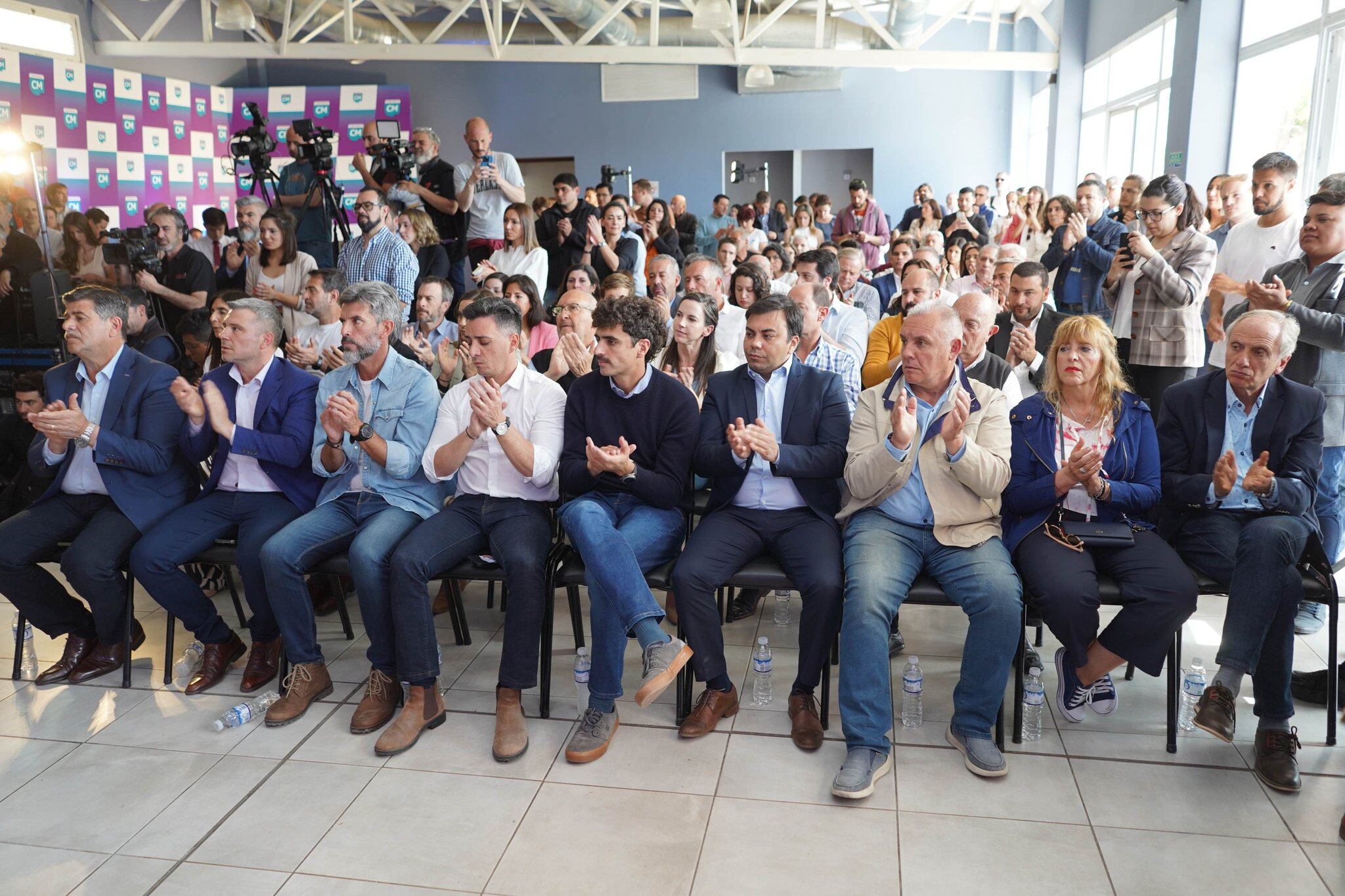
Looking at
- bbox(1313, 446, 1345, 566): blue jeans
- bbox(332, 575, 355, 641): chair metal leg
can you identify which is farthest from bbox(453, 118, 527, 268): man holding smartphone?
bbox(1313, 446, 1345, 566): blue jeans

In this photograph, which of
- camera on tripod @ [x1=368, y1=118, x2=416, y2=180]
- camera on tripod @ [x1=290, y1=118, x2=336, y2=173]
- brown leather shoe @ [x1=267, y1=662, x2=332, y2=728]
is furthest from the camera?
camera on tripod @ [x1=368, y1=118, x2=416, y2=180]

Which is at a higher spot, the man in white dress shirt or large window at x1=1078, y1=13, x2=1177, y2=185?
large window at x1=1078, y1=13, x2=1177, y2=185

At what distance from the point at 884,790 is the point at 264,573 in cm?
197

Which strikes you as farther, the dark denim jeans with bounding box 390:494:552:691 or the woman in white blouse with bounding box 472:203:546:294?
the woman in white blouse with bounding box 472:203:546:294

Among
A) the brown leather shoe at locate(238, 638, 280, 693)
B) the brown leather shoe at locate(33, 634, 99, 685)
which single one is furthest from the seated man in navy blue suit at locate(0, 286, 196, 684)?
the brown leather shoe at locate(238, 638, 280, 693)

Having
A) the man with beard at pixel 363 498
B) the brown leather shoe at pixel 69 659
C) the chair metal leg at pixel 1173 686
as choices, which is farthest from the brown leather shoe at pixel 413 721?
the chair metal leg at pixel 1173 686

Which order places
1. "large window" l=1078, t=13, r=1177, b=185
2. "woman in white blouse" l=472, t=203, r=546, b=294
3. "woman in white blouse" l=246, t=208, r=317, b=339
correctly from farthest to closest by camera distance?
"large window" l=1078, t=13, r=1177, b=185 < "woman in white blouse" l=472, t=203, r=546, b=294 < "woman in white blouse" l=246, t=208, r=317, b=339

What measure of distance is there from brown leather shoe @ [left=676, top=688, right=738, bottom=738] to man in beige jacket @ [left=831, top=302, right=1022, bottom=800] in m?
0.43

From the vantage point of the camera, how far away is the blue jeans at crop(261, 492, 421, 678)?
2820 mm

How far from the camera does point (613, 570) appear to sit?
2.66 m

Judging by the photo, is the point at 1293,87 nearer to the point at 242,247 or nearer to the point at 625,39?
the point at 242,247

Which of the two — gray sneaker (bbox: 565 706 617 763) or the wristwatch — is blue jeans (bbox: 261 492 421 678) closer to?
gray sneaker (bbox: 565 706 617 763)

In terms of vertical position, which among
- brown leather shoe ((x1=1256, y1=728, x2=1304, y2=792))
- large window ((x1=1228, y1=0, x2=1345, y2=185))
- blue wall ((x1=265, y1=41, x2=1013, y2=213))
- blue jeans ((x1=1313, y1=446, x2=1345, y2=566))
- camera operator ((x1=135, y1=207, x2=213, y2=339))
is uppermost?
blue wall ((x1=265, y1=41, x2=1013, y2=213))

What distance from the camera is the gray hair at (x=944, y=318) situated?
2725 millimetres
